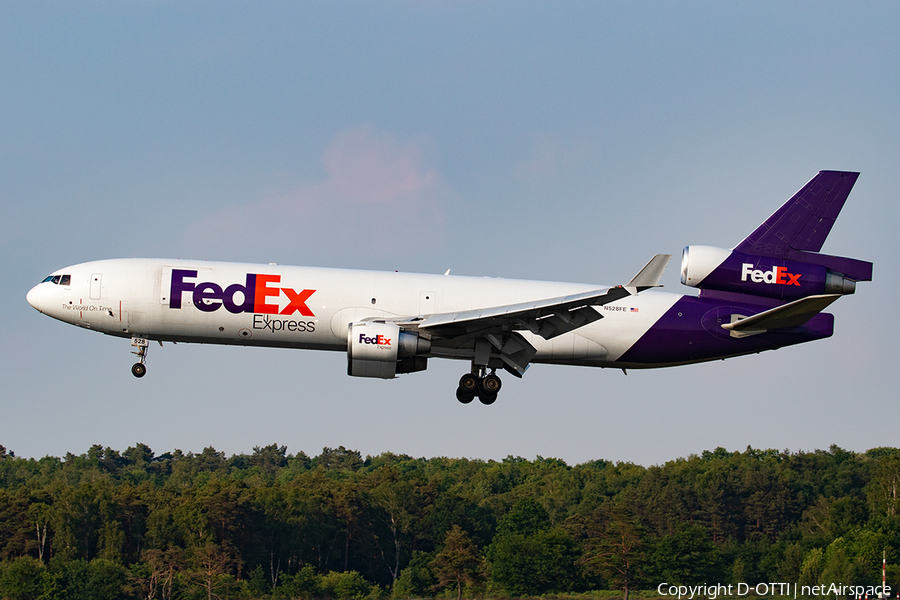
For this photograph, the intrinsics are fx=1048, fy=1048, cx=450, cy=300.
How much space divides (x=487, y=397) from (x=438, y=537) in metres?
76.3

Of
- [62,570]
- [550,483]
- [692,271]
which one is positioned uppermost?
[692,271]

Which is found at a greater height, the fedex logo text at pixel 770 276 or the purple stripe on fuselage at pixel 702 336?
the fedex logo text at pixel 770 276

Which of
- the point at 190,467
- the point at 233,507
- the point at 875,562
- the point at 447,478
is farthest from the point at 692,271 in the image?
the point at 190,467

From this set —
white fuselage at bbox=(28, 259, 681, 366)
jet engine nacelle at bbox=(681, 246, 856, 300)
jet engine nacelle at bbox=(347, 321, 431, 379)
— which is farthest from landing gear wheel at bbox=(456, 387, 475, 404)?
jet engine nacelle at bbox=(681, 246, 856, 300)

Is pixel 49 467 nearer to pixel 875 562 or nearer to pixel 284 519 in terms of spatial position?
pixel 284 519

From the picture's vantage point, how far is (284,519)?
112m

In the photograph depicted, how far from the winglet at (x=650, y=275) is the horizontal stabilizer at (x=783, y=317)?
7.77m

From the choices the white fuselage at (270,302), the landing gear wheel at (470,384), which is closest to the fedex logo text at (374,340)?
the white fuselage at (270,302)

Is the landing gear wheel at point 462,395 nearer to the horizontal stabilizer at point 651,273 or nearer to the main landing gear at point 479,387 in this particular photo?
the main landing gear at point 479,387

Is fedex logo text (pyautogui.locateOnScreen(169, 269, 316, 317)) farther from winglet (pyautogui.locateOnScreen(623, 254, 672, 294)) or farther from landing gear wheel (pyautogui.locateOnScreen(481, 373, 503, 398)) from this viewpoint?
winglet (pyautogui.locateOnScreen(623, 254, 672, 294))

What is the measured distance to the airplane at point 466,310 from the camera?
4328cm

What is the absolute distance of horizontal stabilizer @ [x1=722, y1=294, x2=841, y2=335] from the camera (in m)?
42.6

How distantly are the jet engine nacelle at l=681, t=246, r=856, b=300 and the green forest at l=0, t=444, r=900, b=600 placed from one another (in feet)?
170

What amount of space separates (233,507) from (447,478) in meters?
47.4
